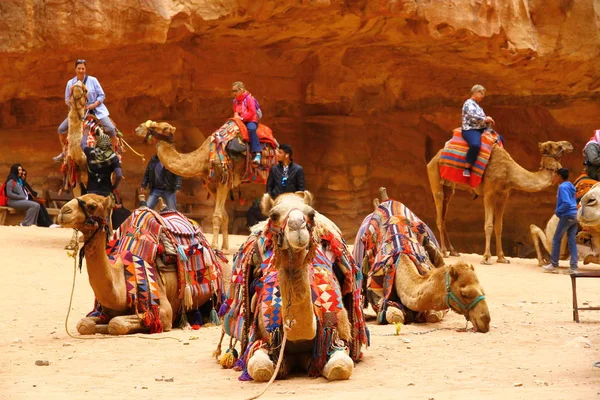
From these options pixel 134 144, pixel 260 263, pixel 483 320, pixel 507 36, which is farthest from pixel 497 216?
pixel 260 263

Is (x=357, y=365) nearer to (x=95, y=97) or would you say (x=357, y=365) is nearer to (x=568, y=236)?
(x=95, y=97)

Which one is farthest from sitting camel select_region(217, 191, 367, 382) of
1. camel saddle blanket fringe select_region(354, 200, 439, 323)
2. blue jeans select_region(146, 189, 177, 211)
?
blue jeans select_region(146, 189, 177, 211)

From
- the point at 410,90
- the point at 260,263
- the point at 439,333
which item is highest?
the point at 410,90

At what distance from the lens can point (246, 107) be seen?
1595cm

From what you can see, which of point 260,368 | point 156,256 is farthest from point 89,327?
point 260,368

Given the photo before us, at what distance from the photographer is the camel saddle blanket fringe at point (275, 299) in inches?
264

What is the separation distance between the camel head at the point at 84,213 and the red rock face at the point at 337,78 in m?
9.21

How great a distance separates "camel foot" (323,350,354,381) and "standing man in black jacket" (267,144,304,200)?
8401mm

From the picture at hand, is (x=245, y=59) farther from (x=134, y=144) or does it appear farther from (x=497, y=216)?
(x=497, y=216)

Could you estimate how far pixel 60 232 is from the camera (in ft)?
54.2

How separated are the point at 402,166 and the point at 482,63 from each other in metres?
3.80

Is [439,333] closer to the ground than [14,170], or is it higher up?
closer to the ground

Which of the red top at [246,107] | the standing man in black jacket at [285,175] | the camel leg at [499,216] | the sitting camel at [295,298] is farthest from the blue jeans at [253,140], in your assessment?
the sitting camel at [295,298]

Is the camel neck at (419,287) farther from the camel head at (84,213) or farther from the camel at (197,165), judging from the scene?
the camel at (197,165)
